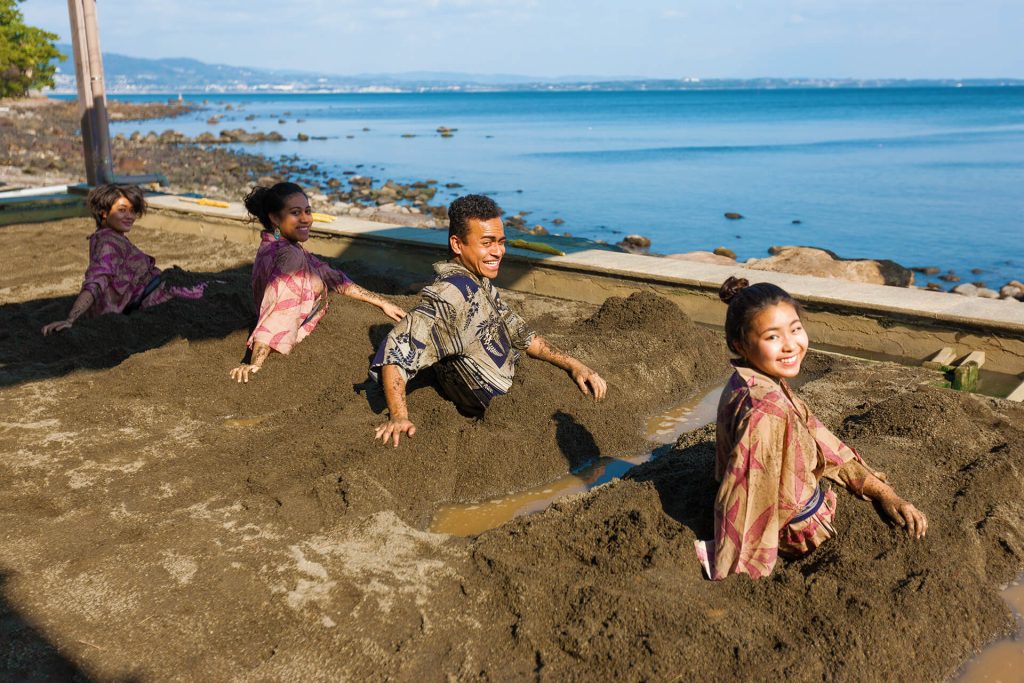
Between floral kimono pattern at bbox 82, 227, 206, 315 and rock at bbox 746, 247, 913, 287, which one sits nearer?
floral kimono pattern at bbox 82, 227, 206, 315

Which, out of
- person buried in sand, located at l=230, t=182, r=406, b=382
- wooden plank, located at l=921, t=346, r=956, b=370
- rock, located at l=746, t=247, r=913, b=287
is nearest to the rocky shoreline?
rock, located at l=746, t=247, r=913, b=287

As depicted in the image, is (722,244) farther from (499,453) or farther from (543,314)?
(499,453)

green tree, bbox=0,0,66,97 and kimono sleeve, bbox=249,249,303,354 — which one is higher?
green tree, bbox=0,0,66,97

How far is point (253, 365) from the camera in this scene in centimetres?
496

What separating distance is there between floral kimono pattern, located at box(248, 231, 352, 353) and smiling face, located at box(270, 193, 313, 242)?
0.07 metres

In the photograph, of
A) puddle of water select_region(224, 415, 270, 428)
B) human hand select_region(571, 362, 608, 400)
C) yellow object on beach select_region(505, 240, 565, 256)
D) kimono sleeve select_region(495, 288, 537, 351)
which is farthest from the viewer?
yellow object on beach select_region(505, 240, 565, 256)

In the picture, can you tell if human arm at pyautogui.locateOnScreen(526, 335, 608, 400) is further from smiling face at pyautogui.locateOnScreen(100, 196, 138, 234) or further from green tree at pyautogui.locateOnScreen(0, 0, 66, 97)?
green tree at pyautogui.locateOnScreen(0, 0, 66, 97)

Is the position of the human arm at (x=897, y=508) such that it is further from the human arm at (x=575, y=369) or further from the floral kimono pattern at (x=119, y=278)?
the floral kimono pattern at (x=119, y=278)

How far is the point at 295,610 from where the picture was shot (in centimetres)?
283

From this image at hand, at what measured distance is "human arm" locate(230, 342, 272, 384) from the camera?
4906mm

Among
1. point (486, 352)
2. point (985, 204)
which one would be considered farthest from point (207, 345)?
point (985, 204)

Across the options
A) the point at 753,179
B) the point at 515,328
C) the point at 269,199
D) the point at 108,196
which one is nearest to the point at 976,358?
the point at 515,328

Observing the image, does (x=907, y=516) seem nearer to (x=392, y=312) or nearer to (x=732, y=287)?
(x=732, y=287)

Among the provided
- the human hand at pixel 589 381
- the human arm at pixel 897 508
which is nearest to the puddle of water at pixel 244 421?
the human hand at pixel 589 381
